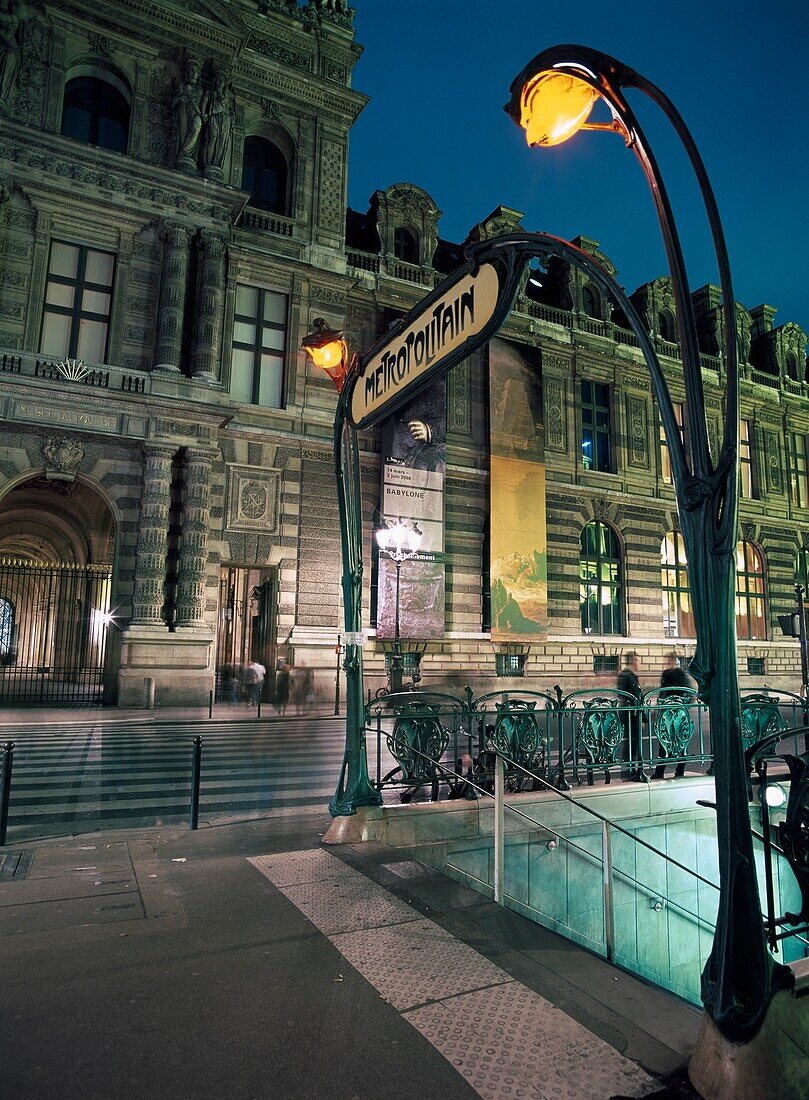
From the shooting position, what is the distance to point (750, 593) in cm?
3198

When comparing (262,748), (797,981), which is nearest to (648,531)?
(262,748)

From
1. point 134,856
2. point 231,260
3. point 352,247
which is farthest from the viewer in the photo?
point 352,247

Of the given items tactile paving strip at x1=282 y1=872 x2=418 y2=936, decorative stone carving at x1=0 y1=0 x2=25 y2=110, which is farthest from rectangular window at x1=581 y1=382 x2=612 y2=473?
tactile paving strip at x1=282 y1=872 x2=418 y2=936

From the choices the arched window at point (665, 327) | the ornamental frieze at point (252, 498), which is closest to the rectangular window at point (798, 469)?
the arched window at point (665, 327)

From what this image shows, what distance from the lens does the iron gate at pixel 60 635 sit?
20453mm

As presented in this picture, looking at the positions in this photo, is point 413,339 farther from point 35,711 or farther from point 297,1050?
point 35,711

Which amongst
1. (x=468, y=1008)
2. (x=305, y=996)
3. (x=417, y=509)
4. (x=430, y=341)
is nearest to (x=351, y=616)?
(x=430, y=341)

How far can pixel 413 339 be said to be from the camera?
5.20 m

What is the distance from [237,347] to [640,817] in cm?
1863

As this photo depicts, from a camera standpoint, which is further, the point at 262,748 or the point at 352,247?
the point at 352,247

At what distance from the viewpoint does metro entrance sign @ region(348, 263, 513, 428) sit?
4.39m

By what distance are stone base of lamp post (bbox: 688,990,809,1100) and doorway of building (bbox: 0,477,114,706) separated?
18788 millimetres

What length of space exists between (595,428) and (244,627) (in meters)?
16.9

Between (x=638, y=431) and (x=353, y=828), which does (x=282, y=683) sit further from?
(x=638, y=431)
